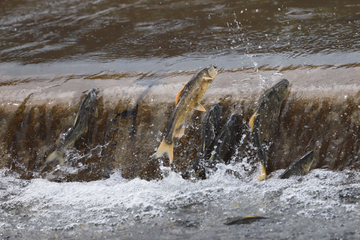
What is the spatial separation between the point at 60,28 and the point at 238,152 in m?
5.55

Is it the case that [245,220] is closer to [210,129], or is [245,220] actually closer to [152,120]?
[210,129]

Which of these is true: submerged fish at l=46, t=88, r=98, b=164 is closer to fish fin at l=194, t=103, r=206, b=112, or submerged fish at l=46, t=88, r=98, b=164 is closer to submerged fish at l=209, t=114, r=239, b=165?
fish fin at l=194, t=103, r=206, b=112

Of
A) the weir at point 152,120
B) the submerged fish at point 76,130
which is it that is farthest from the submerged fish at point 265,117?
the submerged fish at point 76,130

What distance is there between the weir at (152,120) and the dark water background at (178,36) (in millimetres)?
489

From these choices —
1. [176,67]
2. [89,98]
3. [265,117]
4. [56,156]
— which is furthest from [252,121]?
[56,156]

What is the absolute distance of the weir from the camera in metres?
4.85

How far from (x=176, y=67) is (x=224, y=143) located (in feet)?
5.80

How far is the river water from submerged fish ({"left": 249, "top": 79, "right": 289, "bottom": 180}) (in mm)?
313

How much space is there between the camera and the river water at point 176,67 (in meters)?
4.02

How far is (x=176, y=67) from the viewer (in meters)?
6.25

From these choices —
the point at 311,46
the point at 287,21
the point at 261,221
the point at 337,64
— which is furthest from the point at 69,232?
the point at 287,21

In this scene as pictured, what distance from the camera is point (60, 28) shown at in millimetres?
8961

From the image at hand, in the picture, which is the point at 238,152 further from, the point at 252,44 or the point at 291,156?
the point at 252,44

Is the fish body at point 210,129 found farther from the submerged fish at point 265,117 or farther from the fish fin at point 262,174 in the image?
the fish fin at point 262,174
